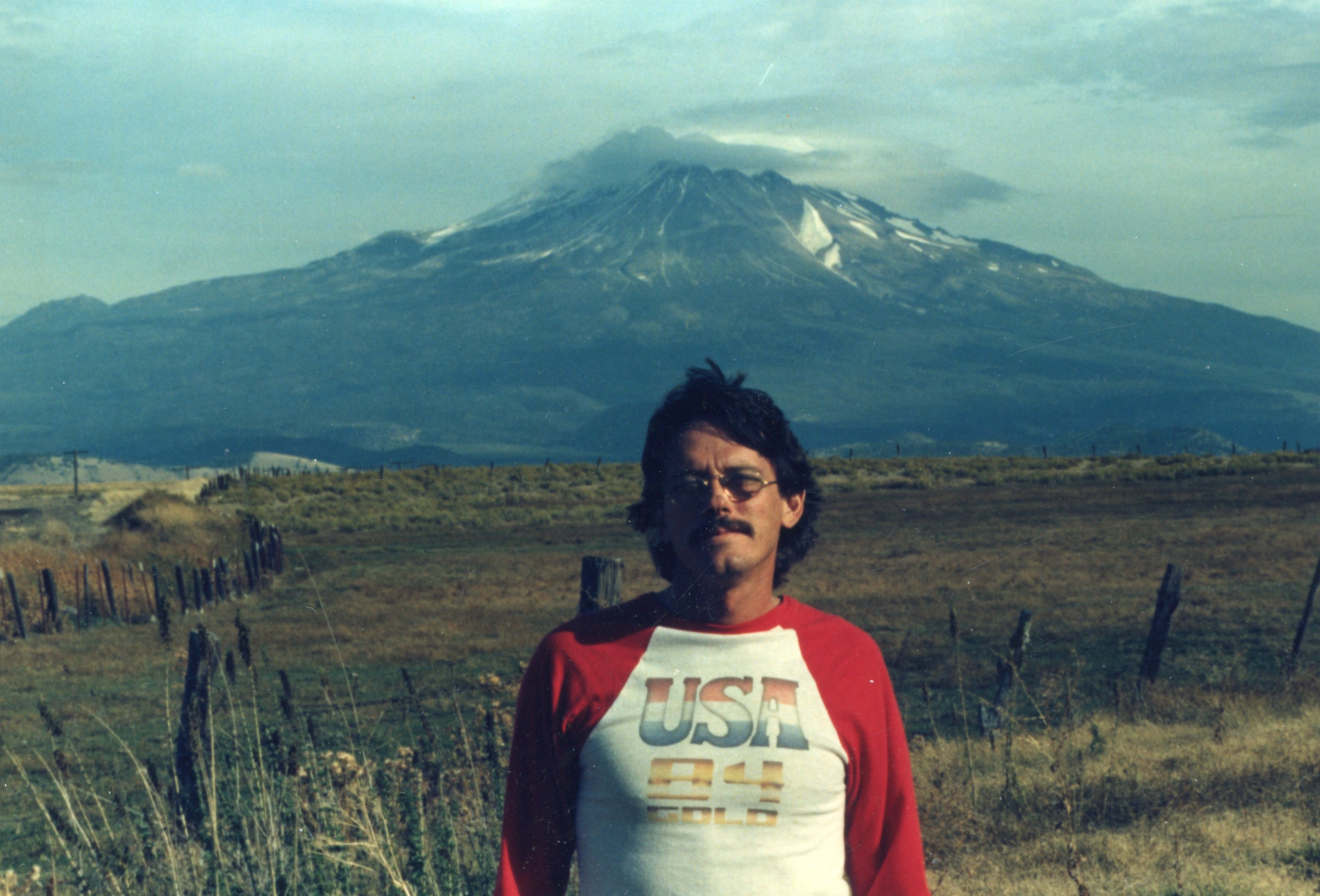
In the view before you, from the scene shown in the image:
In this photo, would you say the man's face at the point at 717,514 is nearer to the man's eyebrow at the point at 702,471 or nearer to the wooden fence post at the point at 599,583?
the man's eyebrow at the point at 702,471

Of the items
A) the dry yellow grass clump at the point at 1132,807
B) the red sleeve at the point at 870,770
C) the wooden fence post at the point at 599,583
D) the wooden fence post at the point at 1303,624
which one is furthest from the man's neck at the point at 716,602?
Answer: the wooden fence post at the point at 1303,624

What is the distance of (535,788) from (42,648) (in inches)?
731

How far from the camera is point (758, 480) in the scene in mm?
2549

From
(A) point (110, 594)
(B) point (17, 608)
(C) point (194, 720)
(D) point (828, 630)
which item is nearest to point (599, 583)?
(C) point (194, 720)

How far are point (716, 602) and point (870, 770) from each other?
0.43 metres

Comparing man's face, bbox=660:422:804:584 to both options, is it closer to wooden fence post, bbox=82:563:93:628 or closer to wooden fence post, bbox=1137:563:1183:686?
wooden fence post, bbox=1137:563:1183:686

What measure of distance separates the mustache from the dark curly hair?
0.15m

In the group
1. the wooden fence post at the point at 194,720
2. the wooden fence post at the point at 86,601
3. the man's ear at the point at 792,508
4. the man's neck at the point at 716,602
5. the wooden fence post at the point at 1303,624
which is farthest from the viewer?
the wooden fence post at the point at 86,601

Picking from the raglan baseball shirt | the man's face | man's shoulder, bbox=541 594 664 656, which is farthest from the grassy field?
the man's face

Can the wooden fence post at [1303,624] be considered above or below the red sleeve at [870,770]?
below

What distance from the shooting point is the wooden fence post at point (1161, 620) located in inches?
417

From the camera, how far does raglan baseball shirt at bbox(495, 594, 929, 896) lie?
7.33 feet

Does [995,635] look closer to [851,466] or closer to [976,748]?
[976,748]

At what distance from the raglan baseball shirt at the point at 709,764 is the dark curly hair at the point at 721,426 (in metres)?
0.32
